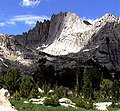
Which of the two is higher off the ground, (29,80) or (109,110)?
(29,80)

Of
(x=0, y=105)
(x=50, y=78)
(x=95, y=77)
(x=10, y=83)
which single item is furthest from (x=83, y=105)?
Result: (x=50, y=78)

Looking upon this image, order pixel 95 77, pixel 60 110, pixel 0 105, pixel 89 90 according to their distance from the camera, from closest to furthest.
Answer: pixel 0 105 < pixel 60 110 < pixel 89 90 < pixel 95 77

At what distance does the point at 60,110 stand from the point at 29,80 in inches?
1592

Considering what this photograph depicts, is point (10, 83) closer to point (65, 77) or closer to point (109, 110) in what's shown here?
point (109, 110)

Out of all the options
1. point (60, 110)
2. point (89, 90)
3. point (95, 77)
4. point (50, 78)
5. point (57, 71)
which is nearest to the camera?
point (60, 110)

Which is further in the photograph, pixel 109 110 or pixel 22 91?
pixel 22 91

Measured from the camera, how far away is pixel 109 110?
2756 inches

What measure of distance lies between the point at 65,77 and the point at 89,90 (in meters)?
78.8

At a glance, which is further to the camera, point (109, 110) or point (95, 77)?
point (95, 77)

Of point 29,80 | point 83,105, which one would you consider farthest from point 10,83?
point 83,105

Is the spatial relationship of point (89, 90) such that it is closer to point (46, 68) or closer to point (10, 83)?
point (10, 83)

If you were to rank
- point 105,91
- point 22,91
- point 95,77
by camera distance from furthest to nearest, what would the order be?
point 95,77, point 105,91, point 22,91

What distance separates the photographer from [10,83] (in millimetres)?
97750

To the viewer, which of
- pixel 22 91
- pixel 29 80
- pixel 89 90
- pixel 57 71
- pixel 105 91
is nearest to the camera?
Result: pixel 22 91
